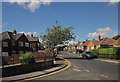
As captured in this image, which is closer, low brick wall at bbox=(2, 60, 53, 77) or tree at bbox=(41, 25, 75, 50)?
low brick wall at bbox=(2, 60, 53, 77)

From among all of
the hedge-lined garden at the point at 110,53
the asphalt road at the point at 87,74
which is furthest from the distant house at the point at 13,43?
the asphalt road at the point at 87,74

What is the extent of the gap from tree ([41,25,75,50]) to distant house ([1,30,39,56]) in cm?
1221

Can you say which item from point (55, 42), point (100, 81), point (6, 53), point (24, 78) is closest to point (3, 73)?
point (24, 78)

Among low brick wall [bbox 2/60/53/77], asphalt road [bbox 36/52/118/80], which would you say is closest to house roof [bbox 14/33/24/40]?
low brick wall [bbox 2/60/53/77]

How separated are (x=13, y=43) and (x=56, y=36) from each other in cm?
1793

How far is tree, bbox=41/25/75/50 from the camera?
189 ft

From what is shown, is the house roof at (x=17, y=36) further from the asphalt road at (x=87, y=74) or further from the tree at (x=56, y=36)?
the asphalt road at (x=87, y=74)

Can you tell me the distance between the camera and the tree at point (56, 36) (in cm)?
5763

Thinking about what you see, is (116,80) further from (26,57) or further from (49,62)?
(49,62)

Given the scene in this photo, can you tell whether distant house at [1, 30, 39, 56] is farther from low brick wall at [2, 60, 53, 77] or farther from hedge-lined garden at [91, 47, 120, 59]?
low brick wall at [2, 60, 53, 77]

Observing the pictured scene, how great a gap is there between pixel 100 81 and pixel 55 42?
134 ft

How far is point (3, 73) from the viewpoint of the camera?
20.6 metres

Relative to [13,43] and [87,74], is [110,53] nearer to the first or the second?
[87,74]

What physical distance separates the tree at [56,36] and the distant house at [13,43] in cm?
1221
